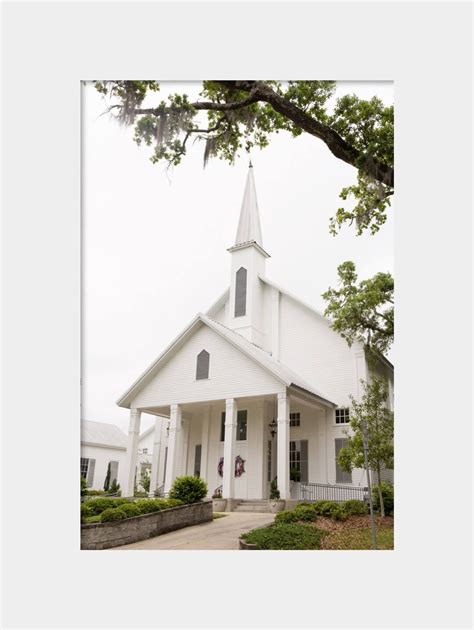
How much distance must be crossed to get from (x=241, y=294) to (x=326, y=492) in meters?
5.34

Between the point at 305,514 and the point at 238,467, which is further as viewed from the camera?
the point at 238,467

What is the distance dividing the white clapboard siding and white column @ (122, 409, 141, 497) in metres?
0.38

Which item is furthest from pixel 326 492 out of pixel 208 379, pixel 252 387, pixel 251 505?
pixel 208 379

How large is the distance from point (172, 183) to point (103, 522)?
4891mm

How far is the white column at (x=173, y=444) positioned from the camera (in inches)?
464

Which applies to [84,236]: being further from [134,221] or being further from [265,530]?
[265,530]

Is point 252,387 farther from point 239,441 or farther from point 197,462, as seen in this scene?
point 197,462

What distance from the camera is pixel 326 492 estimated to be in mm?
11484

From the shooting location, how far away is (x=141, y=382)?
1288 cm

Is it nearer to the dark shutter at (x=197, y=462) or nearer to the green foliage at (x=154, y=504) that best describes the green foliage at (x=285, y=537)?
the green foliage at (x=154, y=504)

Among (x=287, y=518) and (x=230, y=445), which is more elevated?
(x=230, y=445)

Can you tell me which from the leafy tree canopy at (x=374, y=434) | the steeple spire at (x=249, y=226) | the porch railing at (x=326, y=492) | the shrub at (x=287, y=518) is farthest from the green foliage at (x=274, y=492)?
the steeple spire at (x=249, y=226)

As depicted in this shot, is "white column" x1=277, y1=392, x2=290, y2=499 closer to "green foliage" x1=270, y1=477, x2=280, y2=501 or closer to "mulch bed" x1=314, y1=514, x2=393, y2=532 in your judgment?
"green foliage" x1=270, y1=477, x2=280, y2=501

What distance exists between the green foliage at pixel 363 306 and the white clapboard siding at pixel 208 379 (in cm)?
213
